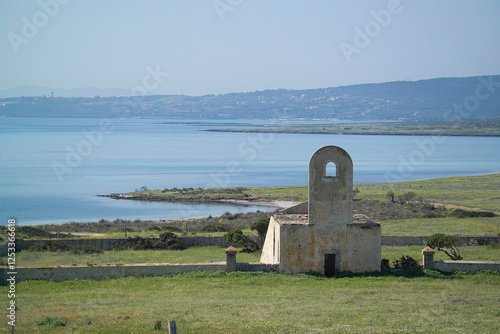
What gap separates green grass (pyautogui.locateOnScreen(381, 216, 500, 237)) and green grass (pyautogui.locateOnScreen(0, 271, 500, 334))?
38.2 ft

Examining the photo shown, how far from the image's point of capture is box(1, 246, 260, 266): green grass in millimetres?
22375

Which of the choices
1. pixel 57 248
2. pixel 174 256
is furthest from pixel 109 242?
pixel 174 256

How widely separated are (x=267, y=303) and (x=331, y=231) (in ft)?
16.8

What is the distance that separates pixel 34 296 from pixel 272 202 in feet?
145

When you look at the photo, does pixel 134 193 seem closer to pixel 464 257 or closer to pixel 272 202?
pixel 272 202

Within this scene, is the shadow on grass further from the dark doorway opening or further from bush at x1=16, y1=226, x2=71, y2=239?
bush at x1=16, y1=226, x2=71, y2=239

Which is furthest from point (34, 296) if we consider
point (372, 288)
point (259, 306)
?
point (372, 288)

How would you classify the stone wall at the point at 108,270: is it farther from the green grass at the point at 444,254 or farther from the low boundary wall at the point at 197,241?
the low boundary wall at the point at 197,241

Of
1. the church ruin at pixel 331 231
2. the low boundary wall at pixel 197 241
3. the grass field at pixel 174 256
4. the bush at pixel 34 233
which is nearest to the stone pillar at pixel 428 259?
the church ruin at pixel 331 231

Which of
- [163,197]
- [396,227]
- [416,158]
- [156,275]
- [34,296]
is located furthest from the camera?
[416,158]

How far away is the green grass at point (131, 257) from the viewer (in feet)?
73.4

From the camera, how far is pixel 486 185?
68.1m

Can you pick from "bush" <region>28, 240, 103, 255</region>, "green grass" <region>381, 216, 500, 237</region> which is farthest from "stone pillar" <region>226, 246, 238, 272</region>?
"green grass" <region>381, 216, 500, 237</region>

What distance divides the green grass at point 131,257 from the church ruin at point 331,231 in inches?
179
